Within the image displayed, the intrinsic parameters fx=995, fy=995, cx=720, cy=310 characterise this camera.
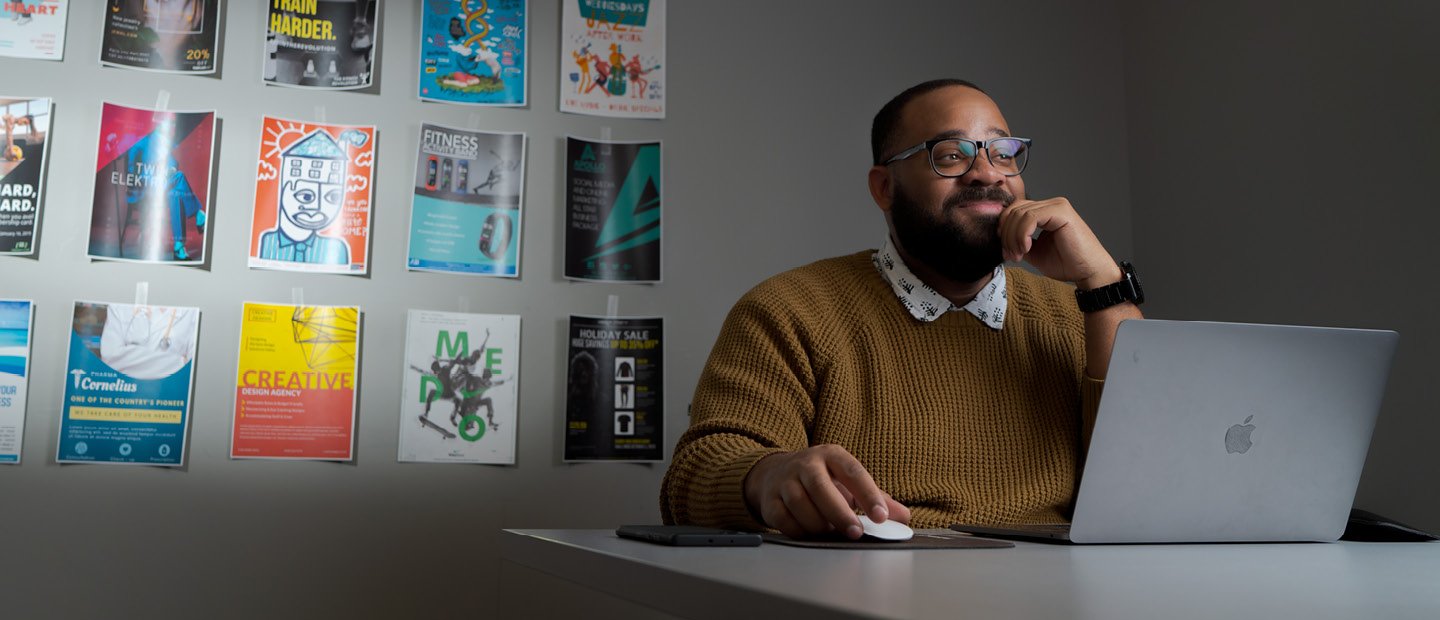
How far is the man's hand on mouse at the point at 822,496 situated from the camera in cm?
73

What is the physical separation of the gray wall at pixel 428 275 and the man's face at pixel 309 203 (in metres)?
0.07

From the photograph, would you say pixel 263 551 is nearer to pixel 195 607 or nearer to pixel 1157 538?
pixel 195 607

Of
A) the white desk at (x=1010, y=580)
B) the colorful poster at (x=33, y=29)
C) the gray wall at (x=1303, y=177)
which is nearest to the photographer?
the white desk at (x=1010, y=580)

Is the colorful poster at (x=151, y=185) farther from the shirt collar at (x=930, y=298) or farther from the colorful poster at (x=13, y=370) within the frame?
the shirt collar at (x=930, y=298)

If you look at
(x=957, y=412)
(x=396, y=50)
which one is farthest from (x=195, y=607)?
(x=957, y=412)

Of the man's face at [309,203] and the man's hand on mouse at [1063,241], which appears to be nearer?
the man's hand on mouse at [1063,241]

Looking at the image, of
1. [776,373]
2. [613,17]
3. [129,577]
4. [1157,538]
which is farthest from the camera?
[613,17]

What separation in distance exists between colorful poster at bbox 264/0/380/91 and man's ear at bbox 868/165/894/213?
100 centimetres

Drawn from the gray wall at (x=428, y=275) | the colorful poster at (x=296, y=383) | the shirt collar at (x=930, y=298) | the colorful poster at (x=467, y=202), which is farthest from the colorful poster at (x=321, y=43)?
the shirt collar at (x=930, y=298)

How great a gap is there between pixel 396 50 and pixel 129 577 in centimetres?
103

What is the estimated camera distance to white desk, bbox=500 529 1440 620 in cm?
42

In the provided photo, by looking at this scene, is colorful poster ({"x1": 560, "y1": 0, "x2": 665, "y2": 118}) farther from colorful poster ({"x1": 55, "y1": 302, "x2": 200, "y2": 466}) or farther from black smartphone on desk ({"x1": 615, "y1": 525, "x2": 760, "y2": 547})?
black smartphone on desk ({"x1": 615, "y1": 525, "x2": 760, "y2": 547})

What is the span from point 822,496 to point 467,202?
1317 mm

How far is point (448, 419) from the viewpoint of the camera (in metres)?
1.82
